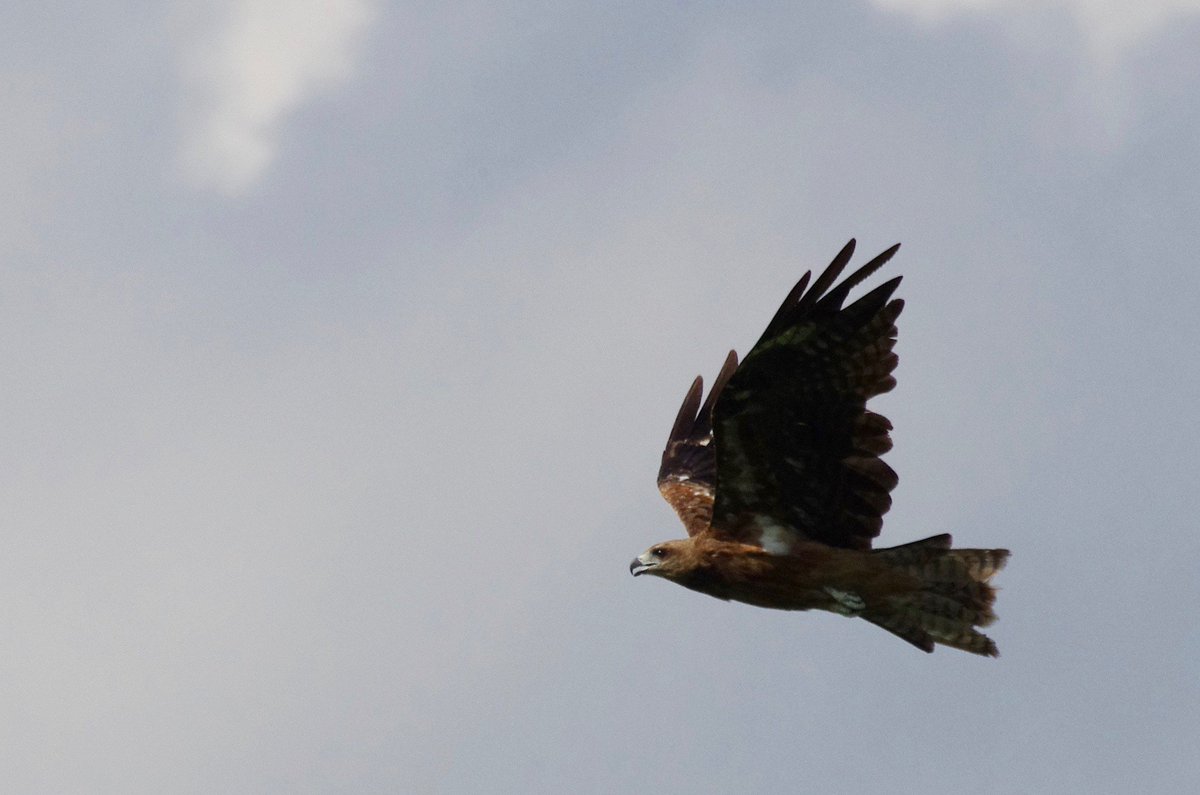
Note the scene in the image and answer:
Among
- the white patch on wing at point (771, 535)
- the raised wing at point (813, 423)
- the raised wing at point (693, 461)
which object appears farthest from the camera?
the raised wing at point (693, 461)

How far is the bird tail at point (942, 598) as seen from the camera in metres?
13.3

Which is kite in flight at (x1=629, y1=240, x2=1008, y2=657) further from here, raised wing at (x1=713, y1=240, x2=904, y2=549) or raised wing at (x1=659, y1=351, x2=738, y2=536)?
raised wing at (x1=659, y1=351, x2=738, y2=536)

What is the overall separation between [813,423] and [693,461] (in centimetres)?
345

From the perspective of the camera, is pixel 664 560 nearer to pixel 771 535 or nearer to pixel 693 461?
pixel 771 535

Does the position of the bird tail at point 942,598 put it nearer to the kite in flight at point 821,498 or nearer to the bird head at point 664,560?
the kite in flight at point 821,498

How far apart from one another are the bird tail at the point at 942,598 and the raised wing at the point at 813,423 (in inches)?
15.9

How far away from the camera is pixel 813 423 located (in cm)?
1280

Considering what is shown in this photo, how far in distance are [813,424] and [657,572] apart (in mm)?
1692

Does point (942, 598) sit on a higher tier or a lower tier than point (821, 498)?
lower

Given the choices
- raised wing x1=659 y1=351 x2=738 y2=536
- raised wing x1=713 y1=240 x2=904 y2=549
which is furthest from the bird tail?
raised wing x1=659 y1=351 x2=738 y2=536

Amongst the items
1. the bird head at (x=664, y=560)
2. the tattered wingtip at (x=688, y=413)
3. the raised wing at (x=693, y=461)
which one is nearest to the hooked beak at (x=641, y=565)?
the bird head at (x=664, y=560)

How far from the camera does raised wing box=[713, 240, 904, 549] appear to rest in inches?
489

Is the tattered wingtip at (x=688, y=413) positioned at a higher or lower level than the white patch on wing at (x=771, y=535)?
higher

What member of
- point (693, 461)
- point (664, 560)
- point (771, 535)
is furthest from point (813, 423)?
point (693, 461)
